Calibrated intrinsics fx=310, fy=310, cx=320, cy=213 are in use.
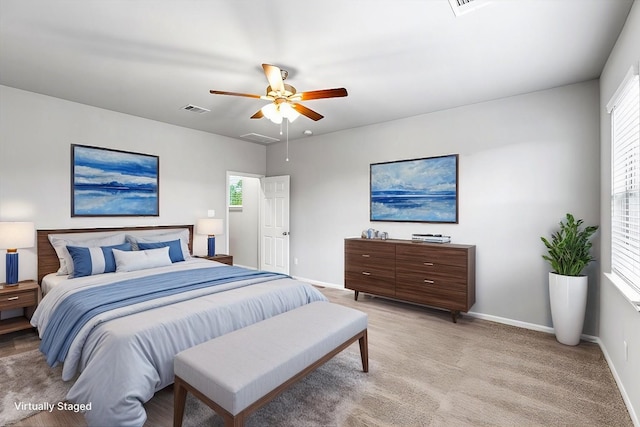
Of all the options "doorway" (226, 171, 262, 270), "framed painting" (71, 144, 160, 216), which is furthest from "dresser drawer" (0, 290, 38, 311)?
"doorway" (226, 171, 262, 270)

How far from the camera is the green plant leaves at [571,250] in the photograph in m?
3.11

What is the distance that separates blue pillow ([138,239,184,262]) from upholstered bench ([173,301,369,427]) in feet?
7.93

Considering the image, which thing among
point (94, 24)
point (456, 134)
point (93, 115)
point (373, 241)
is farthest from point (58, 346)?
point (456, 134)

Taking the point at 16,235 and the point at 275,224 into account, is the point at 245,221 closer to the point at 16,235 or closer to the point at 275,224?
the point at 275,224

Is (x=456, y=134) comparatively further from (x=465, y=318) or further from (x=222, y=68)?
(x=222, y=68)

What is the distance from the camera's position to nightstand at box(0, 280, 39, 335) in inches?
123

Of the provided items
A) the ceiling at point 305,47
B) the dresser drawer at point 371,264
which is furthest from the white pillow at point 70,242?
the dresser drawer at point 371,264

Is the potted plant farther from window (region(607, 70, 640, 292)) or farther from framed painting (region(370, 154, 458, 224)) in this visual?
framed painting (region(370, 154, 458, 224))

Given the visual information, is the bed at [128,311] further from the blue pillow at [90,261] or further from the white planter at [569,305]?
the white planter at [569,305]

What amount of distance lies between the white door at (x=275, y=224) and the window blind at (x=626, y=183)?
4638 millimetres

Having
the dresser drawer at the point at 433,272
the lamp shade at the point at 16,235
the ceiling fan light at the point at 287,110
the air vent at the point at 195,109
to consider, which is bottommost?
the dresser drawer at the point at 433,272

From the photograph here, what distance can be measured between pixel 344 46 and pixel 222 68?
1.21 metres

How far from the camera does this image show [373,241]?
449cm

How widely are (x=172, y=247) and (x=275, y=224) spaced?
2.30 meters
